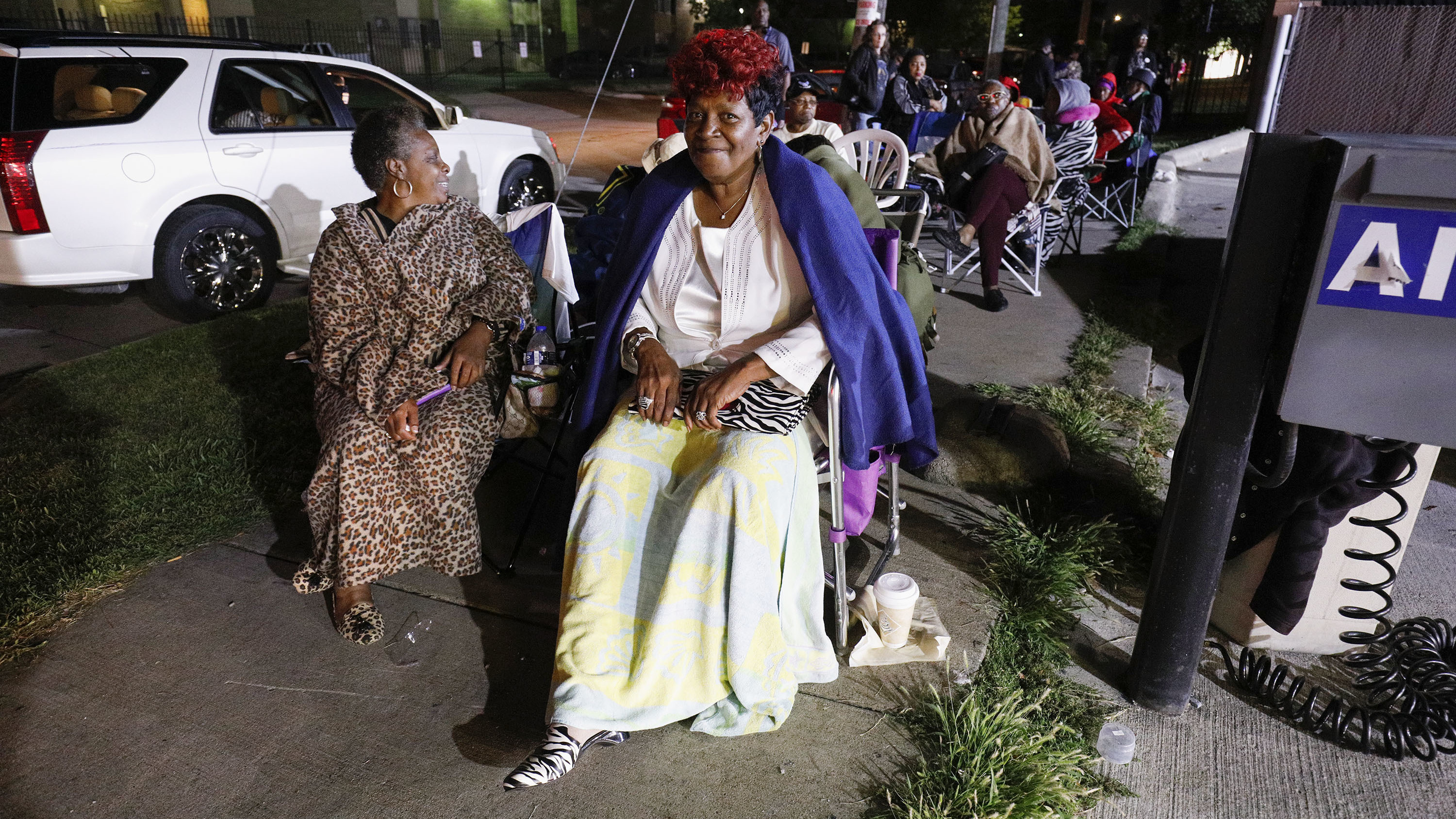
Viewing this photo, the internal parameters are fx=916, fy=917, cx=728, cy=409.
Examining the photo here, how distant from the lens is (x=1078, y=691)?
251 cm

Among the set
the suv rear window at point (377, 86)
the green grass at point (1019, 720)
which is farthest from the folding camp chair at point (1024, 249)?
the suv rear window at point (377, 86)

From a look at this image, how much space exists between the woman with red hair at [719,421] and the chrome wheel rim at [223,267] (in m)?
4.45

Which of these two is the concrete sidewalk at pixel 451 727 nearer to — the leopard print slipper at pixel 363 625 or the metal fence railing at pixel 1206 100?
the leopard print slipper at pixel 363 625

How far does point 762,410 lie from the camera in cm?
241

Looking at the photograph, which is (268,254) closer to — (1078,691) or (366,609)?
(366,609)

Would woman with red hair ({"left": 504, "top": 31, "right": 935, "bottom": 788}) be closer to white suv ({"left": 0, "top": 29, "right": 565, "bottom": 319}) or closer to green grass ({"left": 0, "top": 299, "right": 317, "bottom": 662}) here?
green grass ({"left": 0, "top": 299, "right": 317, "bottom": 662})

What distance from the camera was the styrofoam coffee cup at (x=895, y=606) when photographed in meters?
2.59

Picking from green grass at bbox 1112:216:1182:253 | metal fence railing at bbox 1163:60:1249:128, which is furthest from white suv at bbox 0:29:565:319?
metal fence railing at bbox 1163:60:1249:128

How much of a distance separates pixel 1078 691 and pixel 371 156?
103 inches

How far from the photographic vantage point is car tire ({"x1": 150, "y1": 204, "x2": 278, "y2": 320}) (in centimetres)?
579

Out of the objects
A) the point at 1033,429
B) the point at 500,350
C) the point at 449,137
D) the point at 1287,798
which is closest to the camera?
the point at 1287,798

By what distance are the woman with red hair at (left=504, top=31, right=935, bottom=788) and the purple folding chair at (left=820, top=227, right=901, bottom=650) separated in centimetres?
5

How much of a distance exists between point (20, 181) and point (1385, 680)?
652cm

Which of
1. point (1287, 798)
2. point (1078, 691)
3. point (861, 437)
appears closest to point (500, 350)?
point (861, 437)
